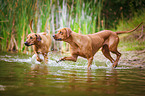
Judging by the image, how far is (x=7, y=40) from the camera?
11.0 m

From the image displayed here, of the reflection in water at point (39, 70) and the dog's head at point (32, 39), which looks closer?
the reflection in water at point (39, 70)

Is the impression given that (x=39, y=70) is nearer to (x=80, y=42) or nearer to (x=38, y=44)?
(x=80, y=42)

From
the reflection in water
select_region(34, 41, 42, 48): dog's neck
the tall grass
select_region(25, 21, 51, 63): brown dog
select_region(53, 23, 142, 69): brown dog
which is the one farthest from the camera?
the tall grass

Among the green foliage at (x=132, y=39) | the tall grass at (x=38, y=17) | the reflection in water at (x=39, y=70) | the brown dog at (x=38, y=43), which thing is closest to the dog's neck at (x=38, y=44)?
the brown dog at (x=38, y=43)

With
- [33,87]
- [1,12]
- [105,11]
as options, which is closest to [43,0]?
[1,12]

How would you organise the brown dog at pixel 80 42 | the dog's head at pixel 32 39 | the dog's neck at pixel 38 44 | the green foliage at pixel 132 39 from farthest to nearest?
the green foliage at pixel 132 39 → the dog's neck at pixel 38 44 → the dog's head at pixel 32 39 → the brown dog at pixel 80 42

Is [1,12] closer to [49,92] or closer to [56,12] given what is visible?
[56,12]

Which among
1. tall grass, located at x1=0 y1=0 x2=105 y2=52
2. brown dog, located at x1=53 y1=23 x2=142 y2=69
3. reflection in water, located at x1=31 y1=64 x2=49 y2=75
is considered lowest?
reflection in water, located at x1=31 y1=64 x2=49 y2=75

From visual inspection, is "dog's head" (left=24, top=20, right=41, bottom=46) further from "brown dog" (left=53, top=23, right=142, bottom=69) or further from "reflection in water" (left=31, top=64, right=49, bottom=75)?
"reflection in water" (left=31, top=64, right=49, bottom=75)

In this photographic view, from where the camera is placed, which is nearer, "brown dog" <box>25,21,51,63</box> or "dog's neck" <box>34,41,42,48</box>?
"brown dog" <box>25,21,51,63</box>

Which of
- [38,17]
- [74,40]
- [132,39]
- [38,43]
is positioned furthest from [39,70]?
[132,39]

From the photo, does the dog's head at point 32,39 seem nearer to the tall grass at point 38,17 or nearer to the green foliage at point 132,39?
the tall grass at point 38,17

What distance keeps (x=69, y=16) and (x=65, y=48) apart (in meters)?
1.54

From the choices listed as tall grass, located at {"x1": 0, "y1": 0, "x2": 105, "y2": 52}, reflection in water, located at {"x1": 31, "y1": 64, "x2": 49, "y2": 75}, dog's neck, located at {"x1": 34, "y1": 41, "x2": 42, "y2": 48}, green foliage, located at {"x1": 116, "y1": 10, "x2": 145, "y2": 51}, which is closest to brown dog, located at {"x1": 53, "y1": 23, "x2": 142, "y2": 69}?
reflection in water, located at {"x1": 31, "y1": 64, "x2": 49, "y2": 75}
